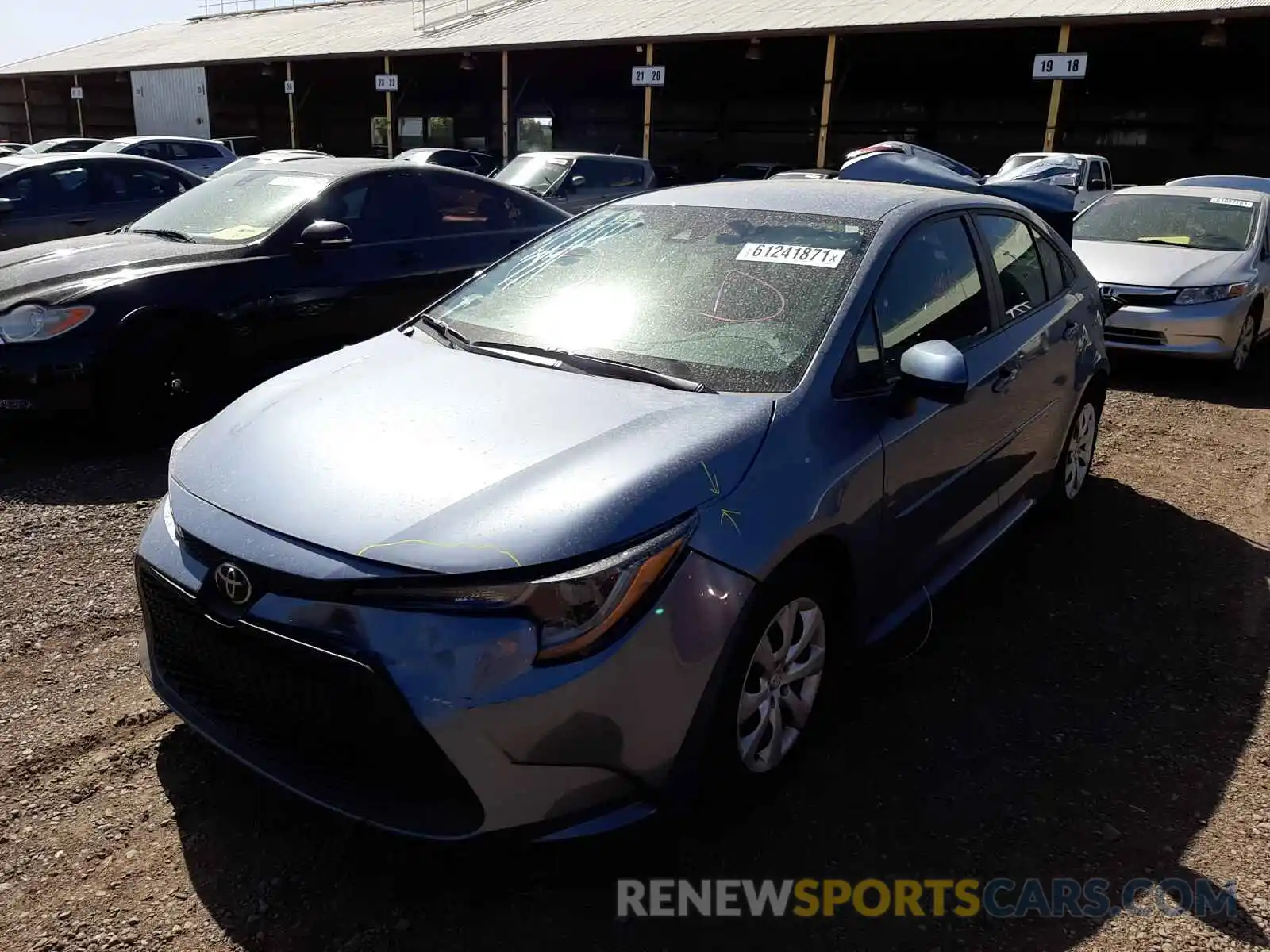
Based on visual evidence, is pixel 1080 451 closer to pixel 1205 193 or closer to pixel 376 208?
pixel 376 208

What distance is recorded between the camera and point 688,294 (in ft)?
10.2

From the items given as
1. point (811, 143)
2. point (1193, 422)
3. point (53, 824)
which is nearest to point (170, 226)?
point (53, 824)

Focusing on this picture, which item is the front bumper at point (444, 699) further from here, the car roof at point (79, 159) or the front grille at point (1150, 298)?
the car roof at point (79, 159)

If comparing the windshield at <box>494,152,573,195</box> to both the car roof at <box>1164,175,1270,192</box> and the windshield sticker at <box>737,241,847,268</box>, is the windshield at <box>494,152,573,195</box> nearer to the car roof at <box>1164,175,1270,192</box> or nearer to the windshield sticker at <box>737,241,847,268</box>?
the car roof at <box>1164,175,1270,192</box>

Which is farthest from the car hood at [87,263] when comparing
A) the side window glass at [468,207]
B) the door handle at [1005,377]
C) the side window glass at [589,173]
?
the side window glass at [589,173]

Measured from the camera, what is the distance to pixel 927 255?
3.34 metres

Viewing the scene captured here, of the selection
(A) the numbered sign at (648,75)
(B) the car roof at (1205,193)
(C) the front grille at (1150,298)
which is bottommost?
(C) the front grille at (1150,298)

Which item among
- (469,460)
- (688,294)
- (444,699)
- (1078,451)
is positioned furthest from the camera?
(1078,451)

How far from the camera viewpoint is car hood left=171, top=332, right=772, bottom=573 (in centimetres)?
214

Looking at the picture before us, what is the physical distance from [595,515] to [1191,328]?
275 inches

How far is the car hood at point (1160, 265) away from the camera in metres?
7.77

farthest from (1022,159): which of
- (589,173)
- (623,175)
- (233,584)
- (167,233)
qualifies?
(233,584)

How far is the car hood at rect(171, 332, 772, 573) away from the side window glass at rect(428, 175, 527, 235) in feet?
12.3

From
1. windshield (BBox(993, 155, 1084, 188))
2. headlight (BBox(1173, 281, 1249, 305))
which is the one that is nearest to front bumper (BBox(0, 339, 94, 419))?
headlight (BBox(1173, 281, 1249, 305))
